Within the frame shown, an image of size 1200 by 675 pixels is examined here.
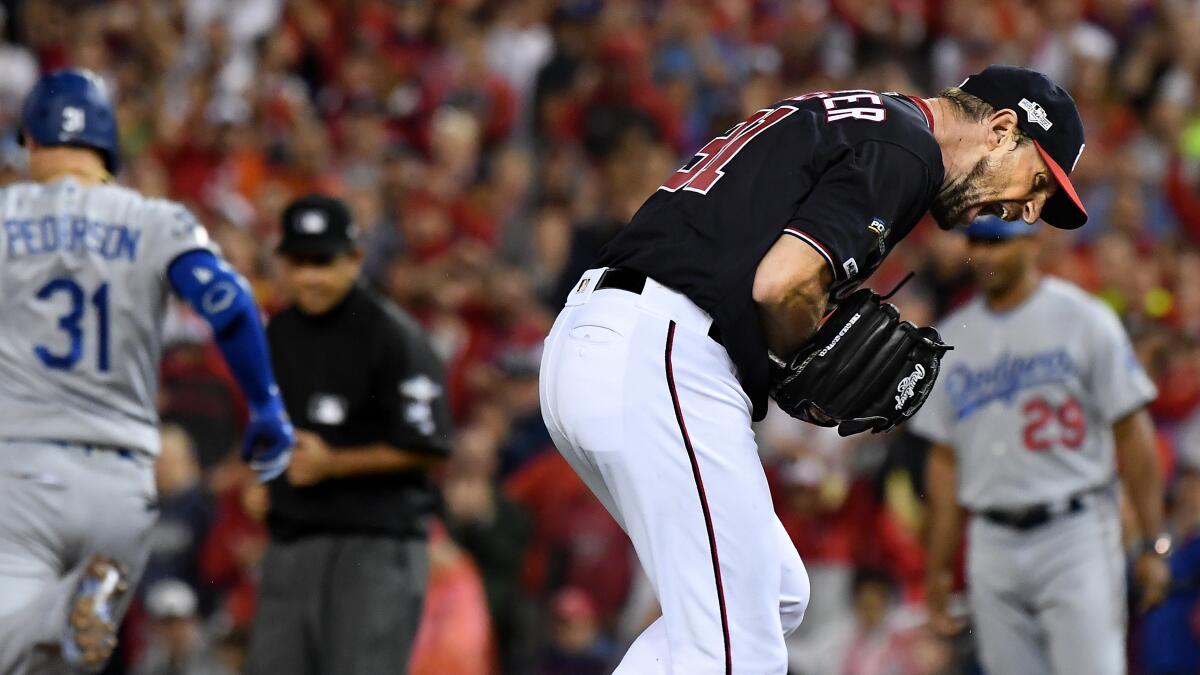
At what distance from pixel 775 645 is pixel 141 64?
10.1 meters

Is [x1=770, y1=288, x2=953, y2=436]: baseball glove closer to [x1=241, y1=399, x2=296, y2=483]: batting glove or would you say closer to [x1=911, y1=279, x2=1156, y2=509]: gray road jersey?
[x1=241, y1=399, x2=296, y2=483]: batting glove

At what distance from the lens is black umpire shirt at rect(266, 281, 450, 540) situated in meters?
6.62

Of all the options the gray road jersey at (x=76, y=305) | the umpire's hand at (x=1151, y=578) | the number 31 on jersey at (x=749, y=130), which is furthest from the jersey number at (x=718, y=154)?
the umpire's hand at (x=1151, y=578)

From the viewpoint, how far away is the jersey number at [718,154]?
4.57 m

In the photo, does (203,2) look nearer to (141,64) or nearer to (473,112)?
(141,64)

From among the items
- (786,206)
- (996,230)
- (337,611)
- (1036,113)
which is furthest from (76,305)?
(996,230)

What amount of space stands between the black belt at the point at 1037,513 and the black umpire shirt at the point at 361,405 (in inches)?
95.4

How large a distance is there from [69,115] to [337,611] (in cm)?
214

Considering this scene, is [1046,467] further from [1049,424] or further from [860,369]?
[860,369]

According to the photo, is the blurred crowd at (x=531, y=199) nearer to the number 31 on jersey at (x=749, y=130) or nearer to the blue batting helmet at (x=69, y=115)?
the blue batting helmet at (x=69, y=115)

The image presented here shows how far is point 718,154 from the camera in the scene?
465cm

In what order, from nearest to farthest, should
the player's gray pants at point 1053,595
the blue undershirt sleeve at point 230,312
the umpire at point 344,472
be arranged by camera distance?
1. the blue undershirt sleeve at point 230,312
2. the umpire at point 344,472
3. the player's gray pants at point 1053,595

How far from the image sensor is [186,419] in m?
10.2

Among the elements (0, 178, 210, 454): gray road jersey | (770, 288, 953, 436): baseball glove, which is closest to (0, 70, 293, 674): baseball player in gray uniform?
(0, 178, 210, 454): gray road jersey
